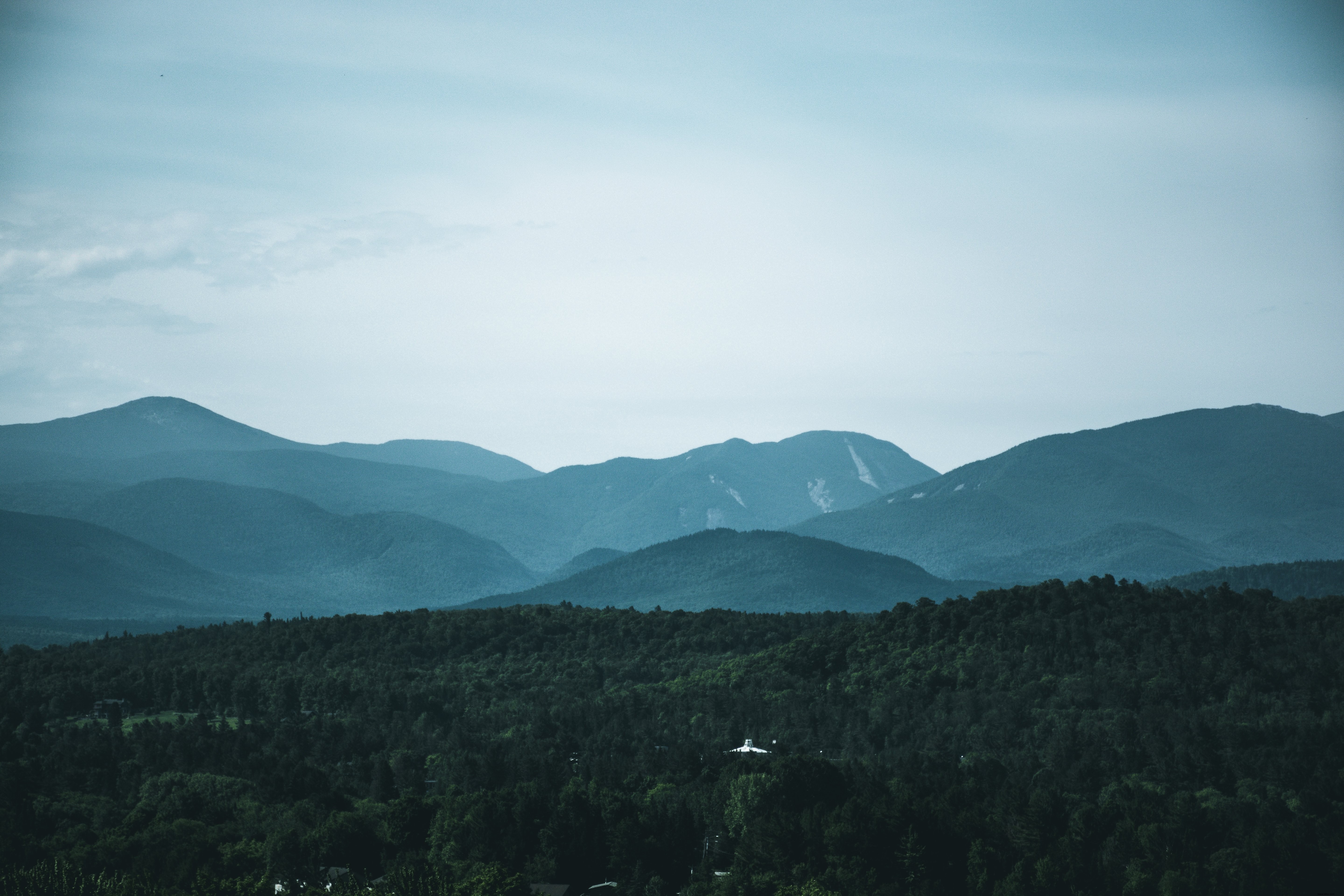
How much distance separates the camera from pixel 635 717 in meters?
126

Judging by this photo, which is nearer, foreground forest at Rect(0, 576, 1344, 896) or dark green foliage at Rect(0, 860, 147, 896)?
dark green foliage at Rect(0, 860, 147, 896)

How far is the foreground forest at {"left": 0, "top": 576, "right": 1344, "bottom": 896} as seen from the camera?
73.1 m

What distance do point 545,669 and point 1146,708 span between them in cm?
6621

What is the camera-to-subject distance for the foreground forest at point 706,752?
73062 mm

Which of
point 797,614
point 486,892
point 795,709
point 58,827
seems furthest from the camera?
point 797,614

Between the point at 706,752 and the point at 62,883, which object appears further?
the point at 706,752

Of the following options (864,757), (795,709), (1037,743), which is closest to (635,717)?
(795,709)

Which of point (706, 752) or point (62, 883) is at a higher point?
point (706, 752)

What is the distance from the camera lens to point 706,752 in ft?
332

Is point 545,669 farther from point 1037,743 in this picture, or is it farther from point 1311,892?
point 1311,892

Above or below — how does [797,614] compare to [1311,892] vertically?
above

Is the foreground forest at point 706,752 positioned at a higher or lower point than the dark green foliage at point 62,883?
higher

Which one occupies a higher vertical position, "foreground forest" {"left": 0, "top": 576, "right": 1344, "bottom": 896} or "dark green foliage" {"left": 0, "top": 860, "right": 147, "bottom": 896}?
"foreground forest" {"left": 0, "top": 576, "right": 1344, "bottom": 896}

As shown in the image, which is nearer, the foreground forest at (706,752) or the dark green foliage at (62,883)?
the dark green foliage at (62,883)
